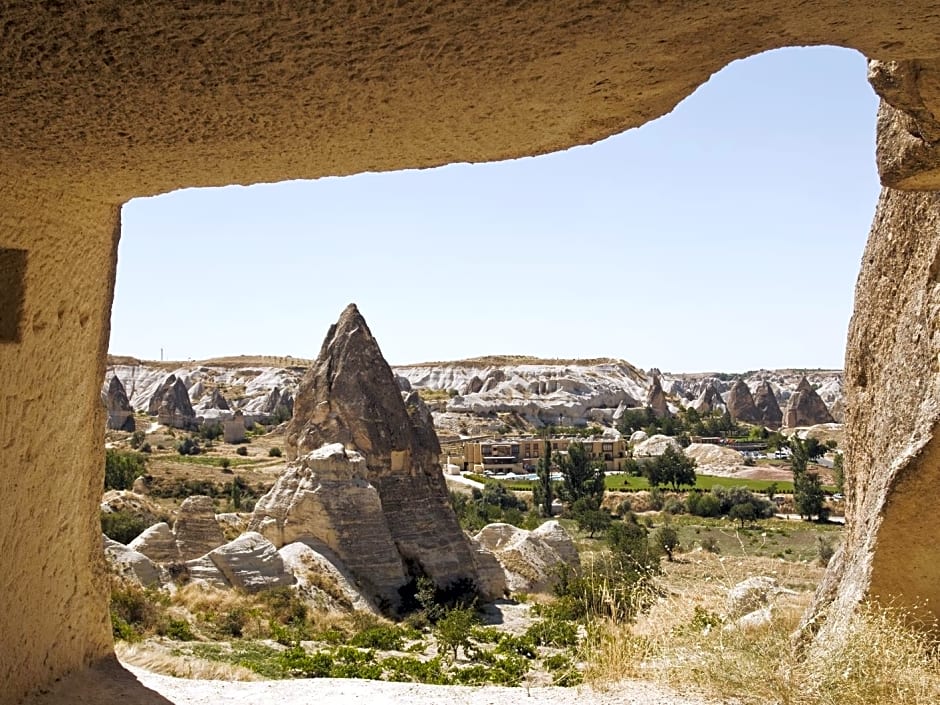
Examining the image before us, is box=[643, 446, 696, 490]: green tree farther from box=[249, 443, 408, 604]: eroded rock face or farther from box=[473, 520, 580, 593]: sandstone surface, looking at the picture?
box=[249, 443, 408, 604]: eroded rock face

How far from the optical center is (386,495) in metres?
14.0

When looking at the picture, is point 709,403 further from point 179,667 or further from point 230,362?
point 179,667

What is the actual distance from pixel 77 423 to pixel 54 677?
2.89ft

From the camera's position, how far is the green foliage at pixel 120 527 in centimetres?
1355

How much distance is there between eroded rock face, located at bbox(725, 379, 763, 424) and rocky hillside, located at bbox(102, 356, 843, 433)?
206 mm

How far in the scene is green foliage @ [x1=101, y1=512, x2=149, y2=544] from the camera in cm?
1355

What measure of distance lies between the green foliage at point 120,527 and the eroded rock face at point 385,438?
2.74 meters

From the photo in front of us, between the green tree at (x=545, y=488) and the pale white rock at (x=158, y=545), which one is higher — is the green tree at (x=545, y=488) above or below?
below

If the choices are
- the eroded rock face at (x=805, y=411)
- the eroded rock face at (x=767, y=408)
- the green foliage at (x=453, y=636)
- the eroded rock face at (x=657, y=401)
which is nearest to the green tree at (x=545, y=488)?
the green foliage at (x=453, y=636)

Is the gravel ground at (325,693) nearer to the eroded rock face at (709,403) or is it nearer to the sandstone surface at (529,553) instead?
the sandstone surface at (529,553)

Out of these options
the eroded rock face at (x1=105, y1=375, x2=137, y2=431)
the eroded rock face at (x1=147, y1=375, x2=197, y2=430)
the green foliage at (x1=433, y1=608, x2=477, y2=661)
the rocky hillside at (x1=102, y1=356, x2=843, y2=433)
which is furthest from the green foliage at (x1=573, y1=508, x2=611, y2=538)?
the eroded rock face at (x1=147, y1=375, x2=197, y2=430)

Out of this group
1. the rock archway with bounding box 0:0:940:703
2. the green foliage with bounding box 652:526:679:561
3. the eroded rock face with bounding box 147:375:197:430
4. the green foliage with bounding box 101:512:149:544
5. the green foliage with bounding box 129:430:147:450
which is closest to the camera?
the rock archway with bounding box 0:0:940:703

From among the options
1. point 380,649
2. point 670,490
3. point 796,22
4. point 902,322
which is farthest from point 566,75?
point 670,490

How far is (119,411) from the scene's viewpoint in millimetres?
49500
